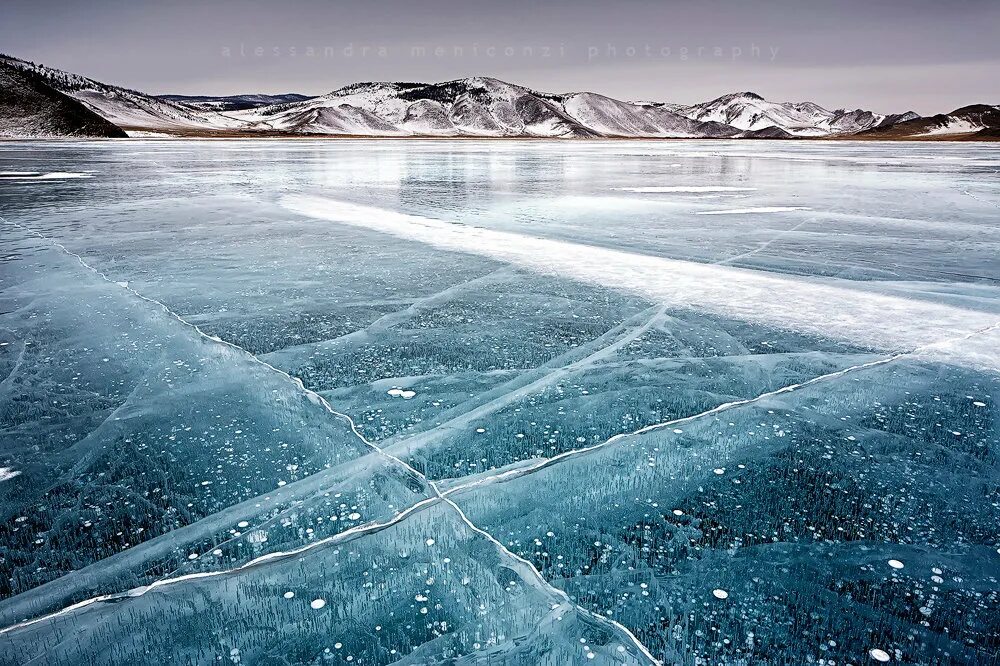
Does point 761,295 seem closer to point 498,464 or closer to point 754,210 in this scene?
point 498,464

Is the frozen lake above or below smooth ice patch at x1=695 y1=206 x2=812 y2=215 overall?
below

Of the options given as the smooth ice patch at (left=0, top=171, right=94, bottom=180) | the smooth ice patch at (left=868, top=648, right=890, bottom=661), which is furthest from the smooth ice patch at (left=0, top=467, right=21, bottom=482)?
the smooth ice patch at (left=0, top=171, right=94, bottom=180)

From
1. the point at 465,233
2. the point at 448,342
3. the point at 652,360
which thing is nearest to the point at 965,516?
the point at 652,360

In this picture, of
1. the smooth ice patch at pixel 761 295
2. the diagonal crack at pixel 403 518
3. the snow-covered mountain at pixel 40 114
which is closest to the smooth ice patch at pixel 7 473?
the diagonal crack at pixel 403 518

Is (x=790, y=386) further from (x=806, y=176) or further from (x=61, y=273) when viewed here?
(x=806, y=176)

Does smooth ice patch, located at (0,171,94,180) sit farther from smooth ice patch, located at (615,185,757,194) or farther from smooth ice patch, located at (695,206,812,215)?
smooth ice patch, located at (695,206,812,215)

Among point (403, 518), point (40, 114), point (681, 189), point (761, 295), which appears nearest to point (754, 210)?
point (681, 189)
